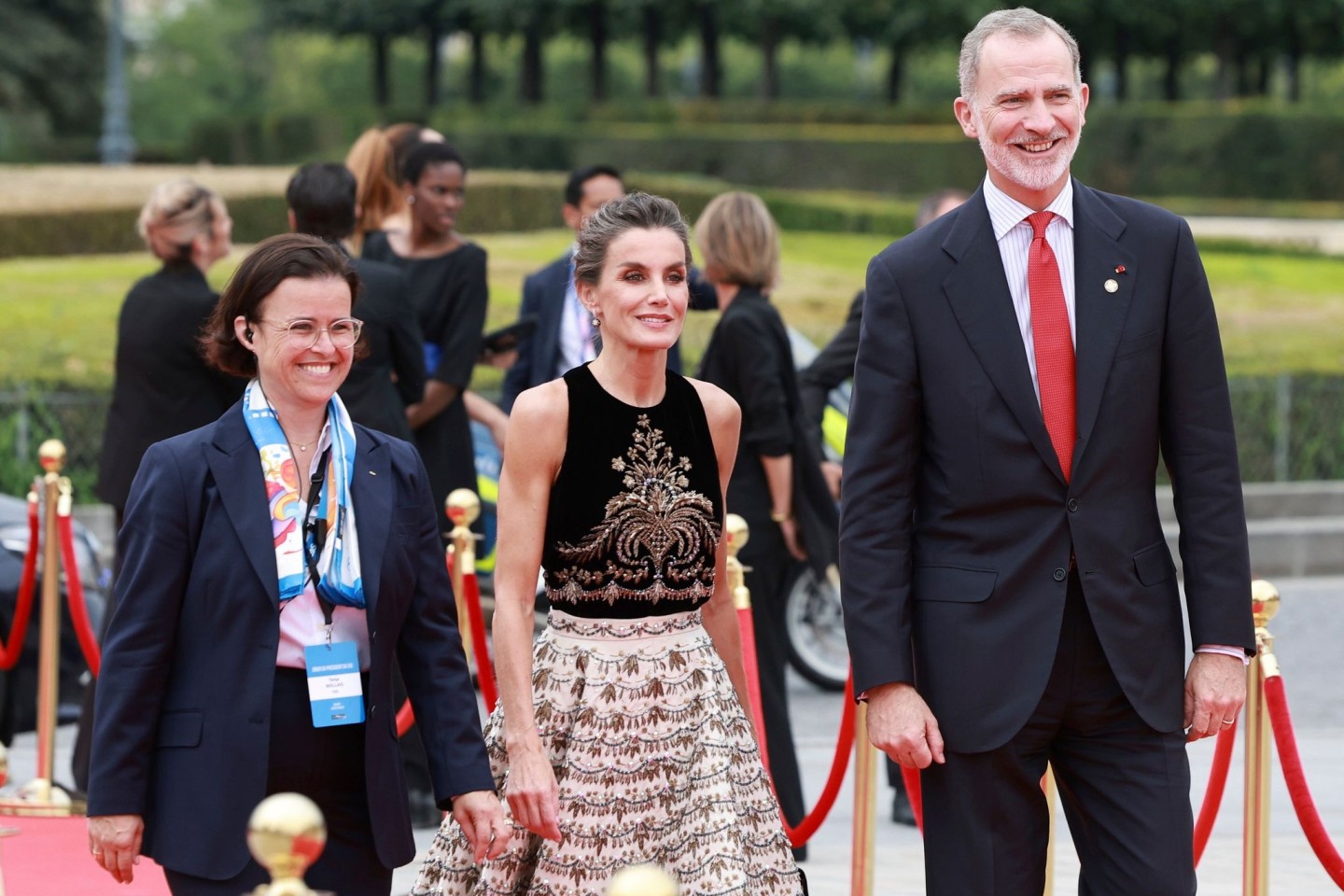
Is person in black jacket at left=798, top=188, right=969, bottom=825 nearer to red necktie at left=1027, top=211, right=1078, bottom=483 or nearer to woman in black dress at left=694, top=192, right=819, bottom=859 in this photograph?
woman in black dress at left=694, top=192, right=819, bottom=859

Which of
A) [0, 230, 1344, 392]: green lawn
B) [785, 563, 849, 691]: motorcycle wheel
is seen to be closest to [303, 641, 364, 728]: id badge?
[785, 563, 849, 691]: motorcycle wheel

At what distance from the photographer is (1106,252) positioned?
3.62 meters

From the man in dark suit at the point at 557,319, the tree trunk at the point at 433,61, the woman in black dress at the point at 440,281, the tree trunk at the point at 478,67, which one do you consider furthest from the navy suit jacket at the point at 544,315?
the tree trunk at the point at 478,67

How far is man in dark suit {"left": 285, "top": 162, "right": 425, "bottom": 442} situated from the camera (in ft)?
20.0

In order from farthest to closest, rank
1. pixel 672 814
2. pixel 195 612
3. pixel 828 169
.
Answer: pixel 828 169, pixel 672 814, pixel 195 612

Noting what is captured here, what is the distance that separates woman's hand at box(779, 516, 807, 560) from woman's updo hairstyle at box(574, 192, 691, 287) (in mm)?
2609

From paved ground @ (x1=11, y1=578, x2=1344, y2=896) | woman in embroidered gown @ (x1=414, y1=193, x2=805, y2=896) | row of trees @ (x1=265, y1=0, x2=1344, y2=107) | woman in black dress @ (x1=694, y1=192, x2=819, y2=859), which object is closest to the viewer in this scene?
woman in embroidered gown @ (x1=414, y1=193, x2=805, y2=896)

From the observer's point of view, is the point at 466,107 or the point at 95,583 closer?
the point at 95,583

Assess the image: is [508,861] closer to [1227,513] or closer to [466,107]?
[1227,513]

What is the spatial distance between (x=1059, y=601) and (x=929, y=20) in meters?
42.5

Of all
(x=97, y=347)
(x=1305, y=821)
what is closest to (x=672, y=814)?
(x=1305, y=821)

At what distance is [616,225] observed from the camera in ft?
12.7

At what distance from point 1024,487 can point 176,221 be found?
11.7 feet

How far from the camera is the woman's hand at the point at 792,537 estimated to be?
645cm
